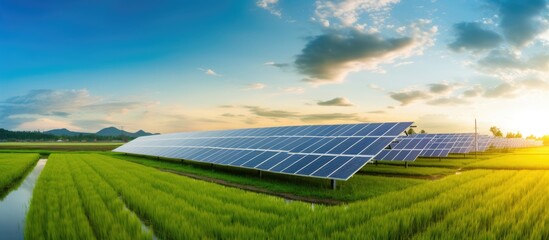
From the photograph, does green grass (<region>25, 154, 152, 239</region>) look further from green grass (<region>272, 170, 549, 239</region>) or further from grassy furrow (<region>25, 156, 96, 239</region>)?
green grass (<region>272, 170, 549, 239</region>)

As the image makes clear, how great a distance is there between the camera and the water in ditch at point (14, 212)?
34.3ft

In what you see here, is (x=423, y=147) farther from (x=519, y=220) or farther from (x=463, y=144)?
(x=519, y=220)

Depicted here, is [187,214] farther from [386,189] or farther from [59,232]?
[386,189]

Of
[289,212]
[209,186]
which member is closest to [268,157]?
[209,186]

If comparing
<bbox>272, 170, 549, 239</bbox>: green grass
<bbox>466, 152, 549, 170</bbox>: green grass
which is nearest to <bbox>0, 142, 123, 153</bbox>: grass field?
<bbox>466, 152, 549, 170</bbox>: green grass

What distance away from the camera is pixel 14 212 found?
43.8 ft

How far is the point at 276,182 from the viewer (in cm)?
2069

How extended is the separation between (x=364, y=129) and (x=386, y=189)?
7.85 metres

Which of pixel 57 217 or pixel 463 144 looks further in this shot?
pixel 463 144

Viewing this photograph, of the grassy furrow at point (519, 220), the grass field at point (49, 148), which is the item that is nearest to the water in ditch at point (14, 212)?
the grassy furrow at point (519, 220)

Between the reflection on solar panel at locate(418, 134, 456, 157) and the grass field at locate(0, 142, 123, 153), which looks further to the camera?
the grass field at locate(0, 142, 123, 153)

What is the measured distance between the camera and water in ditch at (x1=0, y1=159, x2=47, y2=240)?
10.5m

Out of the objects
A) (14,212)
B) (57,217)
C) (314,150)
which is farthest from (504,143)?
(14,212)

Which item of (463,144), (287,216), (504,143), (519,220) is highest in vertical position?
(504,143)
